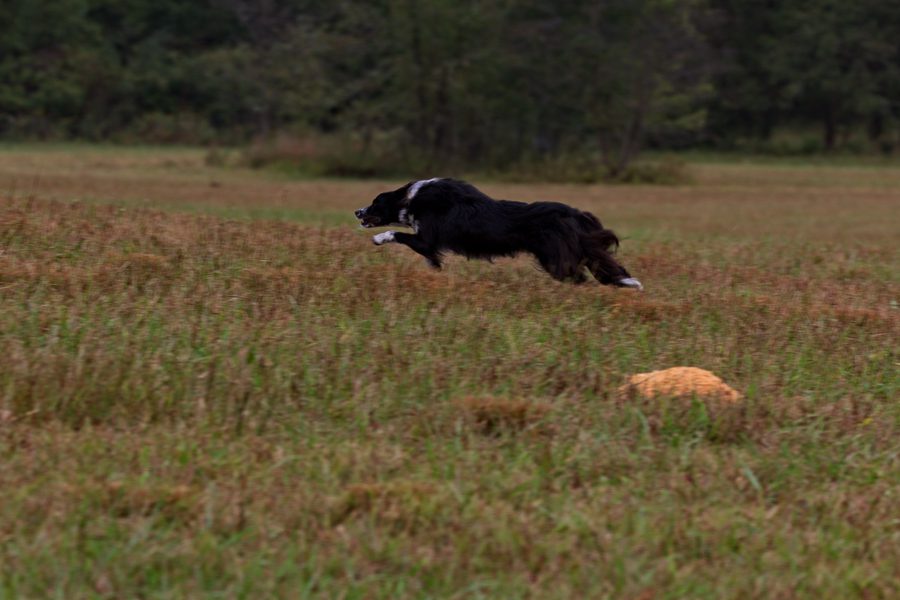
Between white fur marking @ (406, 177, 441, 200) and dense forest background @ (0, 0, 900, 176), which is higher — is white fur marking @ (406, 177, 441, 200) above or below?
below

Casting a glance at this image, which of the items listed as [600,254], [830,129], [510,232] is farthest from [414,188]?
[830,129]

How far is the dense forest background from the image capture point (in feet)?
122

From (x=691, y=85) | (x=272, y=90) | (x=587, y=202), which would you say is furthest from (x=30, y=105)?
(x=587, y=202)

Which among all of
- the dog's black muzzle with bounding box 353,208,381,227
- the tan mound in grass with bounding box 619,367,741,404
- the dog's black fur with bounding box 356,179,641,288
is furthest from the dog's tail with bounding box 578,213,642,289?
the tan mound in grass with bounding box 619,367,741,404

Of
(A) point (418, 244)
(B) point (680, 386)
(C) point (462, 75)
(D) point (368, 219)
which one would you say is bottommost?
(B) point (680, 386)

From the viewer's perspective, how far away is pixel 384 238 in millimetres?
10141

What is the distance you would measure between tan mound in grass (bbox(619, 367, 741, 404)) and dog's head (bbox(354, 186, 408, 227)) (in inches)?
160

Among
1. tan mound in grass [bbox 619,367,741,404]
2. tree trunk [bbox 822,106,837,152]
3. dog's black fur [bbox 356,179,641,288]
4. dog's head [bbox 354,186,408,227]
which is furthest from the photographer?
tree trunk [bbox 822,106,837,152]

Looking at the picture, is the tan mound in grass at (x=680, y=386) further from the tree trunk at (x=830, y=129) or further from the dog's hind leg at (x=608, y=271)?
the tree trunk at (x=830, y=129)

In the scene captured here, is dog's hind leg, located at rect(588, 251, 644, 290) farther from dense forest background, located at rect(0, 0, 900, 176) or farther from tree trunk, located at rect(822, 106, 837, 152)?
tree trunk, located at rect(822, 106, 837, 152)

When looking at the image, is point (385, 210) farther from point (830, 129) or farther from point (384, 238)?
point (830, 129)

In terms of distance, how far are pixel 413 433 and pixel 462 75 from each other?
3246 centimetres

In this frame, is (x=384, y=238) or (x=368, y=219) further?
(x=368, y=219)

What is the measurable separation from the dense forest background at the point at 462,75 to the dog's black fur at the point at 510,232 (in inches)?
1050
